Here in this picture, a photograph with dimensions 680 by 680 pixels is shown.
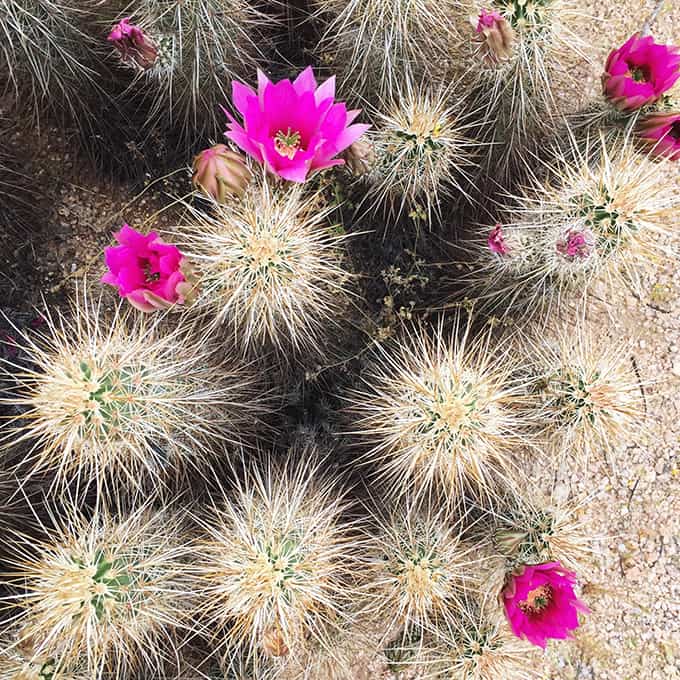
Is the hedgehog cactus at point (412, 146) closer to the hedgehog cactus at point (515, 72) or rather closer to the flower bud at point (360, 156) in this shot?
the flower bud at point (360, 156)

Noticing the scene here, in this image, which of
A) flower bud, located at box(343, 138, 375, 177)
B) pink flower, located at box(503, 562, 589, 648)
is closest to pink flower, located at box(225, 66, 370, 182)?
flower bud, located at box(343, 138, 375, 177)

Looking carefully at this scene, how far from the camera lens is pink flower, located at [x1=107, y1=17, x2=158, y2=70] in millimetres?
1473

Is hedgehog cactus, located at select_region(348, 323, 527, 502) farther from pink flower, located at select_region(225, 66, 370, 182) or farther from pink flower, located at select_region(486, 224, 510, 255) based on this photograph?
pink flower, located at select_region(225, 66, 370, 182)

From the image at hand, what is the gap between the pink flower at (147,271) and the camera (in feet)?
4.33

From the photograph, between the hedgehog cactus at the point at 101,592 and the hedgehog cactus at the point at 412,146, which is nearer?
the hedgehog cactus at the point at 101,592

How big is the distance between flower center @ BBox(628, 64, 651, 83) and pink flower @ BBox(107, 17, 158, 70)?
1.19m

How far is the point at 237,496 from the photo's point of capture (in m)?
1.65

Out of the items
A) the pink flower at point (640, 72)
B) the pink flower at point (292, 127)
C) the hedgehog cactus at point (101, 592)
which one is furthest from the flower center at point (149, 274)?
the pink flower at point (640, 72)

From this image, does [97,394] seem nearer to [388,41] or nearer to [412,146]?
[412,146]

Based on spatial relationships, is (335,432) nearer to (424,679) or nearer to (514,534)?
(514,534)

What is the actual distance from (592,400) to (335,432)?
2.30 feet

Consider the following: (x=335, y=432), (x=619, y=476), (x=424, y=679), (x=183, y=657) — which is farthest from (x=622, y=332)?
(x=183, y=657)

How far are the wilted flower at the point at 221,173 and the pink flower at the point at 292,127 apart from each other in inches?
1.5

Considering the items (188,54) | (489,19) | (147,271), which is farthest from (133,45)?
(489,19)
